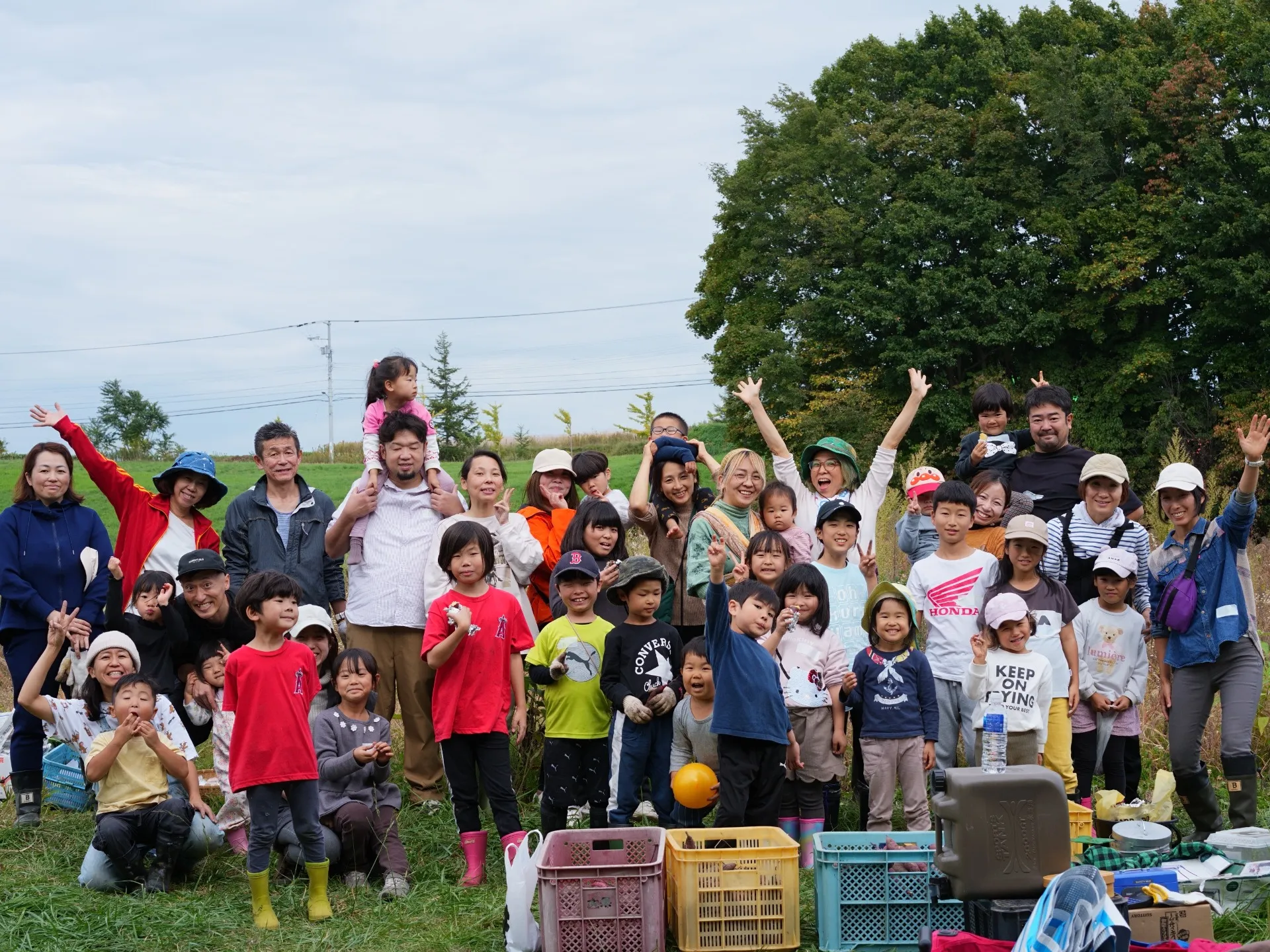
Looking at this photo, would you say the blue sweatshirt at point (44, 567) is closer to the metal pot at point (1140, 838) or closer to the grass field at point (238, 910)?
the grass field at point (238, 910)

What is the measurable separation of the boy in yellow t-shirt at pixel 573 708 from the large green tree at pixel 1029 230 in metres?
23.6

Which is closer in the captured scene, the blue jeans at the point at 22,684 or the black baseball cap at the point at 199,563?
the black baseball cap at the point at 199,563

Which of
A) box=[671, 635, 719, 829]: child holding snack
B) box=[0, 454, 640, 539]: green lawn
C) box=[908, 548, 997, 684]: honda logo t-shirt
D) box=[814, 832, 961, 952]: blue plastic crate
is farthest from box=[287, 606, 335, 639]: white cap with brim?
box=[0, 454, 640, 539]: green lawn

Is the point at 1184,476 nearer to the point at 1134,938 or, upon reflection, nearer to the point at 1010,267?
the point at 1134,938

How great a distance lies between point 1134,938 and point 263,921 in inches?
133

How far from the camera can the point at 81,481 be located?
97.7ft

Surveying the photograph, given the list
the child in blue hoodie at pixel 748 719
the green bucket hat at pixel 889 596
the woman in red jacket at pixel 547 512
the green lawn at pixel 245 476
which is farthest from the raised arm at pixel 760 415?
the green lawn at pixel 245 476

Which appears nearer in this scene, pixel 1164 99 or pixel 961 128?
pixel 1164 99

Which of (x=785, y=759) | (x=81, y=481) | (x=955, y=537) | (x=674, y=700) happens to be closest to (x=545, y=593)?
(x=674, y=700)

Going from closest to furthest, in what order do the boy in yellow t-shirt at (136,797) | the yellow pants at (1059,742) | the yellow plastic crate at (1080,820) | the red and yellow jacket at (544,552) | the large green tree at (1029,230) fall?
the yellow plastic crate at (1080,820) → the boy in yellow t-shirt at (136,797) → the yellow pants at (1059,742) → the red and yellow jacket at (544,552) → the large green tree at (1029,230)

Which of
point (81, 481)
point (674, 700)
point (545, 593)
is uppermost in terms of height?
point (81, 481)

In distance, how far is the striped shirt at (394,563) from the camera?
20.6 ft

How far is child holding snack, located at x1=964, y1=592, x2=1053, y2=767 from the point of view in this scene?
5.54 m

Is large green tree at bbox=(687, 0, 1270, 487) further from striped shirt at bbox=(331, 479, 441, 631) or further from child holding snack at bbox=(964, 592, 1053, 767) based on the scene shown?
striped shirt at bbox=(331, 479, 441, 631)
